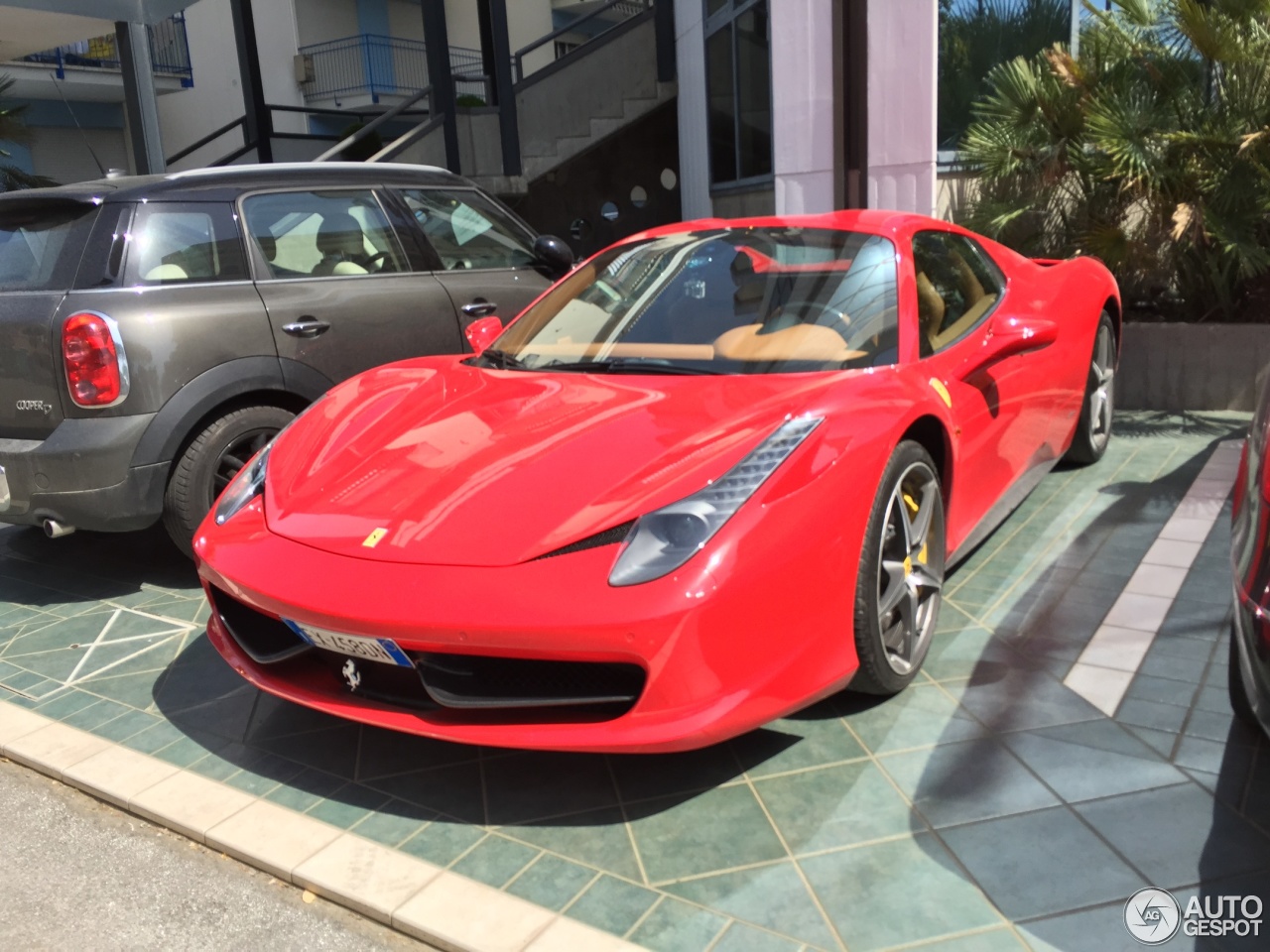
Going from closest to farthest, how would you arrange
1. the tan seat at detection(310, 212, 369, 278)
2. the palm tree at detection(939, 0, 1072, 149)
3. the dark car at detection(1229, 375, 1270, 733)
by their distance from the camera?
the dark car at detection(1229, 375, 1270, 733) < the tan seat at detection(310, 212, 369, 278) < the palm tree at detection(939, 0, 1072, 149)

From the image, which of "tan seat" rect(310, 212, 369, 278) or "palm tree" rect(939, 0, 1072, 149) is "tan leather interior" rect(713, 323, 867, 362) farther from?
"palm tree" rect(939, 0, 1072, 149)

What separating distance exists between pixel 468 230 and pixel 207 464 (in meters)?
1.98

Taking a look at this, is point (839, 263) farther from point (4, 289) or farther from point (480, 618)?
point (4, 289)

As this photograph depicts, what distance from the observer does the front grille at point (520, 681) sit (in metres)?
2.57

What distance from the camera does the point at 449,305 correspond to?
213 inches

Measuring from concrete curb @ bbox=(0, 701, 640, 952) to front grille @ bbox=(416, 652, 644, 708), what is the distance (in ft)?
1.32

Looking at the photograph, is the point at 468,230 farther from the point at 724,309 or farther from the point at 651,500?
the point at 651,500

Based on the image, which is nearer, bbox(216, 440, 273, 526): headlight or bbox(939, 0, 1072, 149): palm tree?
bbox(216, 440, 273, 526): headlight

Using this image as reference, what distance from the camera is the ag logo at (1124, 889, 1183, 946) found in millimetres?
2188

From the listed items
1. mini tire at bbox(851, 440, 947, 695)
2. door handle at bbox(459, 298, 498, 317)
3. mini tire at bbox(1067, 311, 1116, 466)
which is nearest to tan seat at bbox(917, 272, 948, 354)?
mini tire at bbox(851, 440, 947, 695)

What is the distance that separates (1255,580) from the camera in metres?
2.19

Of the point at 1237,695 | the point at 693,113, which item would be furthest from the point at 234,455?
the point at 693,113

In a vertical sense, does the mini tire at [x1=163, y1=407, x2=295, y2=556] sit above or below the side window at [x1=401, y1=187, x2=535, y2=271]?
below

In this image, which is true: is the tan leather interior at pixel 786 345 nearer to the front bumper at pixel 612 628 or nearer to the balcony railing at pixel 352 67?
the front bumper at pixel 612 628
